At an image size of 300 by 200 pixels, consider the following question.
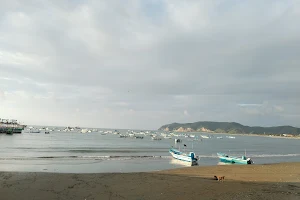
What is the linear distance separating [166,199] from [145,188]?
2.56 meters

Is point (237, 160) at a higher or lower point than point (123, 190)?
lower

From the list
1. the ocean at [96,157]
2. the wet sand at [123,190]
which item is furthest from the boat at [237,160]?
the wet sand at [123,190]

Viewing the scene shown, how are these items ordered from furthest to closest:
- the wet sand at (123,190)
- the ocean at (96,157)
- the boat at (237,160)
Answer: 1. the boat at (237,160)
2. the ocean at (96,157)
3. the wet sand at (123,190)

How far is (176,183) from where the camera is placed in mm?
15875

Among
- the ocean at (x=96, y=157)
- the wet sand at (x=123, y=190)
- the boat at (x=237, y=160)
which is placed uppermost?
the wet sand at (x=123, y=190)

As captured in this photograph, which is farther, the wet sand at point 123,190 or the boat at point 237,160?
the boat at point 237,160

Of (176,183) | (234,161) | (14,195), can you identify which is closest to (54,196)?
(14,195)

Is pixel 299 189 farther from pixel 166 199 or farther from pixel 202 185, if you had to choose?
pixel 166 199

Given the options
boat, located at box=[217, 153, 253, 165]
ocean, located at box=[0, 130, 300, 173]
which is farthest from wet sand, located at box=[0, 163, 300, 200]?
boat, located at box=[217, 153, 253, 165]

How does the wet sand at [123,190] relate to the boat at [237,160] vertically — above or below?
above

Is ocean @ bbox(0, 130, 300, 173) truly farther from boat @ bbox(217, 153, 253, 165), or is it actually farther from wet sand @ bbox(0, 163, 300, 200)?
wet sand @ bbox(0, 163, 300, 200)

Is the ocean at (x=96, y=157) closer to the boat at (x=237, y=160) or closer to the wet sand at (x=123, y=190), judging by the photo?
the boat at (x=237, y=160)

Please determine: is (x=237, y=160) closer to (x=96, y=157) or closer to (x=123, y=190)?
(x=96, y=157)

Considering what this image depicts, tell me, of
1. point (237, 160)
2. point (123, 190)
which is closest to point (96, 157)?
point (237, 160)
